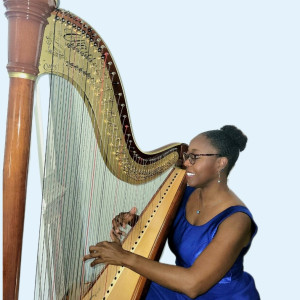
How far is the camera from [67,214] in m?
1.36

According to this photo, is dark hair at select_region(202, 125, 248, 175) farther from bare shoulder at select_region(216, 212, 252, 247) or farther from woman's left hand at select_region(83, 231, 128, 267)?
woman's left hand at select_region(83, 231, 128, 267)

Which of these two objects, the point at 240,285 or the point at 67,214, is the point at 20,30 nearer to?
the point at 67,214

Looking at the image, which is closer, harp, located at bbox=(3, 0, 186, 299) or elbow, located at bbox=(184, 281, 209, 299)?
harp, located at bbox=(3, 0, 186, 299)

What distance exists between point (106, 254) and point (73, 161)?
358mm

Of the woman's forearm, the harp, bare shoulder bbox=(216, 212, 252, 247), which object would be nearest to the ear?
bare shoulder bbox=(216, 212, 252, 247)

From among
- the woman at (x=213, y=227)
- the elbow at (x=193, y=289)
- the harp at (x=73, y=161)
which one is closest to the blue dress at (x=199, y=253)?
the woman at (x=213, y=227)

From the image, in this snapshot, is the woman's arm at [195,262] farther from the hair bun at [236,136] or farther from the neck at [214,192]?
the hair bun at [236,136]

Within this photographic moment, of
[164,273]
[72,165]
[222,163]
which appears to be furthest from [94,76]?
[222,163]

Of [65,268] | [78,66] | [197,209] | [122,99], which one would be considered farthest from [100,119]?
[197,209]

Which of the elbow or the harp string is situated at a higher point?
the harp string

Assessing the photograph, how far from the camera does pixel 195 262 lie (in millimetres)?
1446

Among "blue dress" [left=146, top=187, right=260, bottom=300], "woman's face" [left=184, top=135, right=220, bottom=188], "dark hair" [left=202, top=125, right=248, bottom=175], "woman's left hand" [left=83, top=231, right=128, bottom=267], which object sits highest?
"dark hair" [left=202, top=125, right=248, bottom=175]

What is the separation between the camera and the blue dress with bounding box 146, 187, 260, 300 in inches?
69.1

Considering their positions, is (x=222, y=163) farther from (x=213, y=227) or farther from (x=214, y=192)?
(x=213, y=227)
